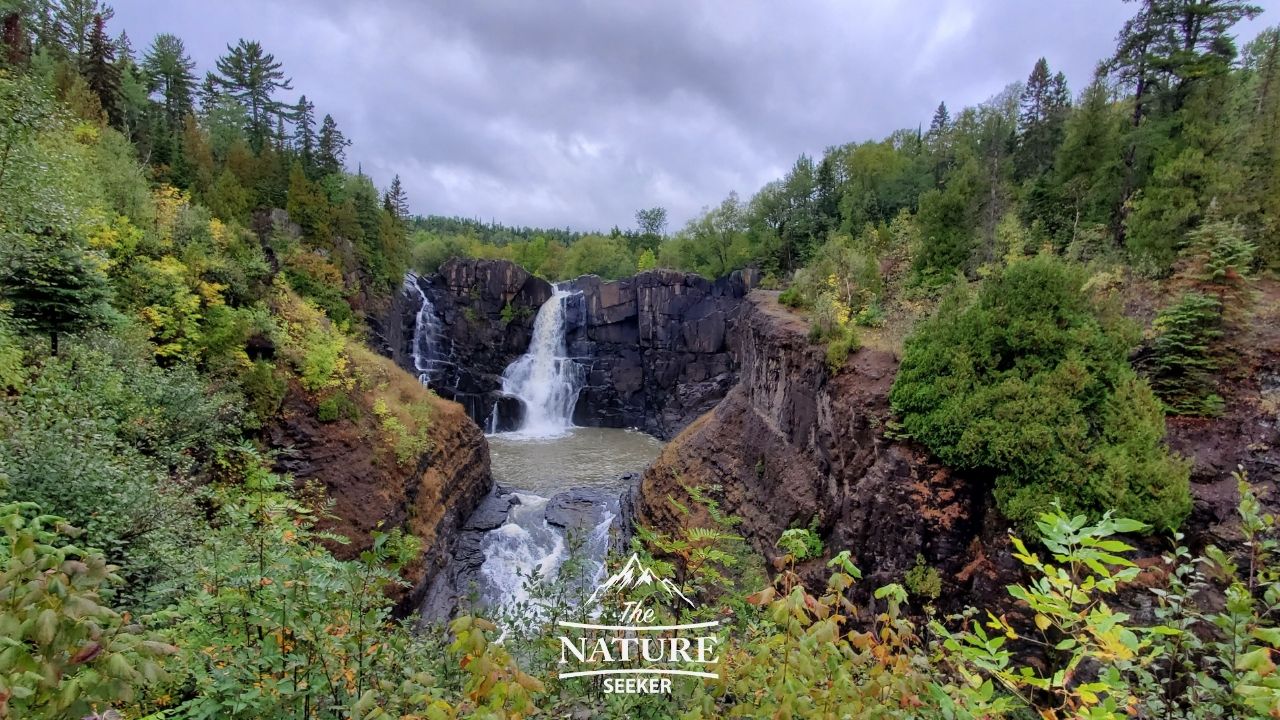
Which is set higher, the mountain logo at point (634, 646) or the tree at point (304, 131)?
the tree at point (304, 131)

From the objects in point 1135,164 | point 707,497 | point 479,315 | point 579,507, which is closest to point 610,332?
point 479,315

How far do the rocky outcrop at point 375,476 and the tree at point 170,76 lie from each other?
3019 centimetres

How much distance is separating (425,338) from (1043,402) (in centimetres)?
3660

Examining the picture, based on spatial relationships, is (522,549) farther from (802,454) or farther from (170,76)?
(170,76)

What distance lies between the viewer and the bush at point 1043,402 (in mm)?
7277

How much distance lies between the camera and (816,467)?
12.0 m

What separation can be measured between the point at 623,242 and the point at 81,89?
55.3m

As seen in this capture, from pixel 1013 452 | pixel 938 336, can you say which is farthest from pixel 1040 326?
pixel 1013 452

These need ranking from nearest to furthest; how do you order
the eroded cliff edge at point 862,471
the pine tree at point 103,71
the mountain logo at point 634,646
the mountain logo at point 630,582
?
1. the mountain logo at point 634,646
2. the mountain logo at point 630,582
3. the eroded cliff edge at point 862,471
4. the pine tree at point 103,71

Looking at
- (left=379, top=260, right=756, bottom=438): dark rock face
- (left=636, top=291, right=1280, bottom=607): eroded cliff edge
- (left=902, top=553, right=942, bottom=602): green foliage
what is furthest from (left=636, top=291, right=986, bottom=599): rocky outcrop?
(left=379, top=260, right=756, bottom=438): dark rock face

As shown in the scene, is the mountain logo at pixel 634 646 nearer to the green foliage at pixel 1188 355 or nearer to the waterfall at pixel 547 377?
the green foliage at pixel 1188 355

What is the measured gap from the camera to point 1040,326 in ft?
28.4

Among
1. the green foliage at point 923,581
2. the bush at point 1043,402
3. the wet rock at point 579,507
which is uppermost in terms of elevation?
the bush at point 1043,402

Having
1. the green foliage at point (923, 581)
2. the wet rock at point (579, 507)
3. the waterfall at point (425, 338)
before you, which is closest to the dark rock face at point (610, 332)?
the waterfall at point (425, 338)
